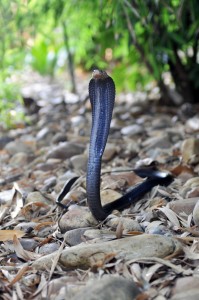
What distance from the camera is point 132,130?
14.9 ft

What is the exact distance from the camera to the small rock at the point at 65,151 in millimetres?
3918

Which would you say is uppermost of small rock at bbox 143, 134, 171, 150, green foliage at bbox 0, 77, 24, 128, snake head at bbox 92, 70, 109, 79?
snake head at bbox 92, 70, 109, 79

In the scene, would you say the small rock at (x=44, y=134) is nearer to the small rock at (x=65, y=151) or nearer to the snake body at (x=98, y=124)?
the small rock at (x=65, y=151)

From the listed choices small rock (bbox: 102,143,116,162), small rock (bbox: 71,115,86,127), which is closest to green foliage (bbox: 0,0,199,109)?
small rock (bbox: 71,115,86,127)

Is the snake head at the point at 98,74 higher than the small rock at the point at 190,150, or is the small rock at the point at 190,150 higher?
the snake head at the point at 98,74

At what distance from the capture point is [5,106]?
504 centimetres

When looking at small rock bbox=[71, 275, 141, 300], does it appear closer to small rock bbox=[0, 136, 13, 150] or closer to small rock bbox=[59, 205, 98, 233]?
small rock bbox=[59, 205, 98, 233]

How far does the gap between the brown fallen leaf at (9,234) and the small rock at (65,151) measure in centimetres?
133

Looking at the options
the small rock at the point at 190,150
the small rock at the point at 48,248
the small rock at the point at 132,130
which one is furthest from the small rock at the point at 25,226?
the small rock at the point at 132,130

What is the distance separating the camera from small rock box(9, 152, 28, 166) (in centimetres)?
405

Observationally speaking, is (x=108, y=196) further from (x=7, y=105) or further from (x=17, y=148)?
(x=7, y=105)

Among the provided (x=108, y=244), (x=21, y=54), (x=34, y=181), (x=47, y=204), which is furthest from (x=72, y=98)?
(x=108, y=244)

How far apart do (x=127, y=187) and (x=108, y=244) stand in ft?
3.29

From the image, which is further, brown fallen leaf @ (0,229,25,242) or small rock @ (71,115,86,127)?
small rock @ (71,115,86,127)
